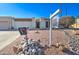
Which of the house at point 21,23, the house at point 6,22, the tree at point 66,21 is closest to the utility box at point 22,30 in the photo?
the house at point 21,23

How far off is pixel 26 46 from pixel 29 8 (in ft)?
3.96

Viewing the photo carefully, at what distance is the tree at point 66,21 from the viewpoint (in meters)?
7.74

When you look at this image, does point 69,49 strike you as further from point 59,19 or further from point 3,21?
point 3,21

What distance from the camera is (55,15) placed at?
24.7 feet

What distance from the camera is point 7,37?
26.1 ft

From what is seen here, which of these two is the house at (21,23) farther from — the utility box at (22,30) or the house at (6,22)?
the utility box at (22,30)

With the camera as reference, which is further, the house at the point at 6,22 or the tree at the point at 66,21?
the tree at the point at 66,21

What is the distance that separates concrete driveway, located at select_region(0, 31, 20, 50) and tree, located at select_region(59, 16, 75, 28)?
4.87 ft

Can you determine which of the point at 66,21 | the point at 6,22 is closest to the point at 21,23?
the point at 6,22

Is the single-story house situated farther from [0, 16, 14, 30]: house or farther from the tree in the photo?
the tree

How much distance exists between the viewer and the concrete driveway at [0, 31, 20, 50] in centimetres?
775

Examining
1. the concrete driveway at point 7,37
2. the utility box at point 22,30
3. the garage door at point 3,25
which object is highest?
the garage door at point 3,25

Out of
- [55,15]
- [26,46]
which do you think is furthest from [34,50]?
[55,15]

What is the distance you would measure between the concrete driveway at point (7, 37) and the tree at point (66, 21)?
4.87 feet
